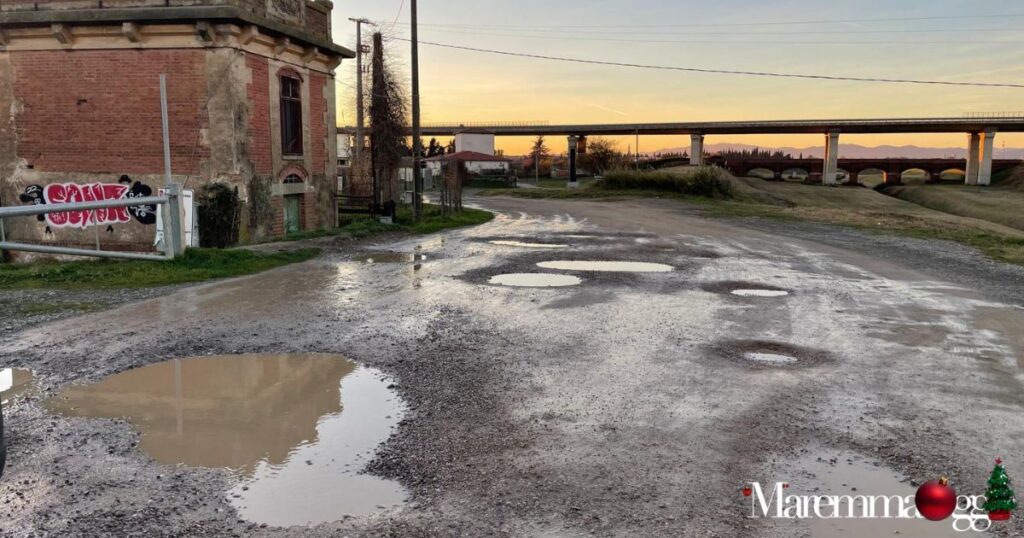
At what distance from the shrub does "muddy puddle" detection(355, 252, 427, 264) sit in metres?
28.5

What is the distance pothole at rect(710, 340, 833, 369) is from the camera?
22.1ft

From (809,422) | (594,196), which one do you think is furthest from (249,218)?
(594,196)

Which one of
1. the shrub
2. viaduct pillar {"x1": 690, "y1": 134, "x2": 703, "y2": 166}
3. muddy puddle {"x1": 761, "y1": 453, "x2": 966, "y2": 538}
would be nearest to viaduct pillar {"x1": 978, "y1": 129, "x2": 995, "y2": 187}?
viaduct pillar {"x1": 690, "y1": 134, "x2": 703, "y2": 166}

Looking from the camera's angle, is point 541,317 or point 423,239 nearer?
point 541,317

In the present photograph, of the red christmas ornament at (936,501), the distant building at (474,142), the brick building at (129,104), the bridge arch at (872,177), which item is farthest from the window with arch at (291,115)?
the bridge arch at (872,177)

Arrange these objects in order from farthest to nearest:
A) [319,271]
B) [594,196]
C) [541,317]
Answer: [594,196]
[319,271]
[541,317]

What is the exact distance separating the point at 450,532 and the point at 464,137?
67.6 meters

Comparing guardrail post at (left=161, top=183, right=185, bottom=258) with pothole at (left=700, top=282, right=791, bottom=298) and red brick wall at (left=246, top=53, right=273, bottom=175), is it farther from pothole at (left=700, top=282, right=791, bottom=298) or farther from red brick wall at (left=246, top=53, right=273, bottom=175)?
pothole at (left=700, top=282, right=791, bottom=298)

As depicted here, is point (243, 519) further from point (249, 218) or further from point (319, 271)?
point (249, 218)

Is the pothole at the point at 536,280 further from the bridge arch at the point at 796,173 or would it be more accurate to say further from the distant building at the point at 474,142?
the bridge arch at the point at 796,173

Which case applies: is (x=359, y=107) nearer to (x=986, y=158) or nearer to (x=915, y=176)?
(x=986, y=158)

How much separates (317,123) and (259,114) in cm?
322

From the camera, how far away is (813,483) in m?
4.16

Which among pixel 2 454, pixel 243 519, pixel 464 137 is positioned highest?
pixel 464 137
